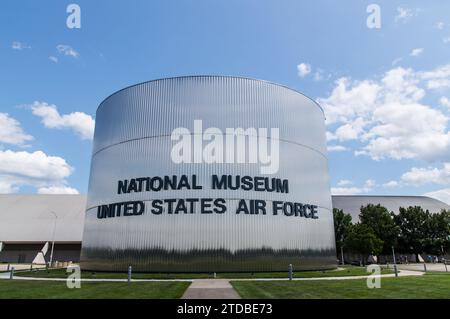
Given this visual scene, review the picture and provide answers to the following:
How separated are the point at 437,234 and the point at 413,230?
13.5ft

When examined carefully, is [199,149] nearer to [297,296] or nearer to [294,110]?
[294,110]

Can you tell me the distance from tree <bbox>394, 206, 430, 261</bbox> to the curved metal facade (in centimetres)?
3485

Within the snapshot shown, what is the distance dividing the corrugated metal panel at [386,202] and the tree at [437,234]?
1320 cm

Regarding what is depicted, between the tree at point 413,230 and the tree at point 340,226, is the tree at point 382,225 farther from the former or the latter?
the tree at point 340,226

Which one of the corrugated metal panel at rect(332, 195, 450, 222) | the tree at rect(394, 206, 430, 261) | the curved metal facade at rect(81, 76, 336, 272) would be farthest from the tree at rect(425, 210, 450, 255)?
the curved metal facade at rect(81, 76, 336, 272)

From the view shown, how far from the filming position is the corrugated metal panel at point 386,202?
7409 centimetres

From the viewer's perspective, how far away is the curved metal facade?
27.1 meters

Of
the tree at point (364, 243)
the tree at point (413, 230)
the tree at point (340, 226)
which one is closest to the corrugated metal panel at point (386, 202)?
the tree at point (413, 230)

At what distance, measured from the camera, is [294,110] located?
1315 inches

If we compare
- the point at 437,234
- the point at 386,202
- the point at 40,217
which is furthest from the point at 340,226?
the point at 40,217

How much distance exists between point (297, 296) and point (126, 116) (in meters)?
24.1
